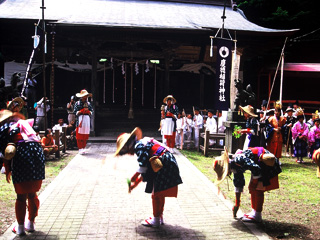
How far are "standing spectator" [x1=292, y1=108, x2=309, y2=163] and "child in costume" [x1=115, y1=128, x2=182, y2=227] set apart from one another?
25.1 ft

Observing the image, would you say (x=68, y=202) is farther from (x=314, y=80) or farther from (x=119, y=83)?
(x=314, y=80)

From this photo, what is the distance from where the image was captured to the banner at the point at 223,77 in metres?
10.9

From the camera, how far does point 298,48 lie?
21453mm

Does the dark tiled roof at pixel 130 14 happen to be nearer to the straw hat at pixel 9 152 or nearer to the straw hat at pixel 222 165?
the straw hat at pixel 222 165

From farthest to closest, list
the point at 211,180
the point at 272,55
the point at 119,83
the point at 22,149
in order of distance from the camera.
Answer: the point at 272,55 < the point at 119,83 < the point at 211,180 < the point at 22,149

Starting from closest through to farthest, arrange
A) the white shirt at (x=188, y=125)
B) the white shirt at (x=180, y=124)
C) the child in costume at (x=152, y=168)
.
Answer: the child in costume at (x=152, y=168)
the white shirt at (x=180, y=124)
the white shirt at (x=188, y=125)

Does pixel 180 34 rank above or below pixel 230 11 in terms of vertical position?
below

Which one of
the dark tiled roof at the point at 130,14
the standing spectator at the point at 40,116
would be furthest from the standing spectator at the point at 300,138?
the standing spectator at the point at 40,116

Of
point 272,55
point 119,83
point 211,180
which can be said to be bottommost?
point 211,180

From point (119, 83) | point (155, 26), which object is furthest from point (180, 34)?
point (119, 83)

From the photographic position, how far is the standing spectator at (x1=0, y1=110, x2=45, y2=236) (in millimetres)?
4426

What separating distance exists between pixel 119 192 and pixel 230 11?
1669 cm

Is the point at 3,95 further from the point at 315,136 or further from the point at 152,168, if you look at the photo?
the point at 315,136

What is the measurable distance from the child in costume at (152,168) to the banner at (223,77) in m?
6.57
